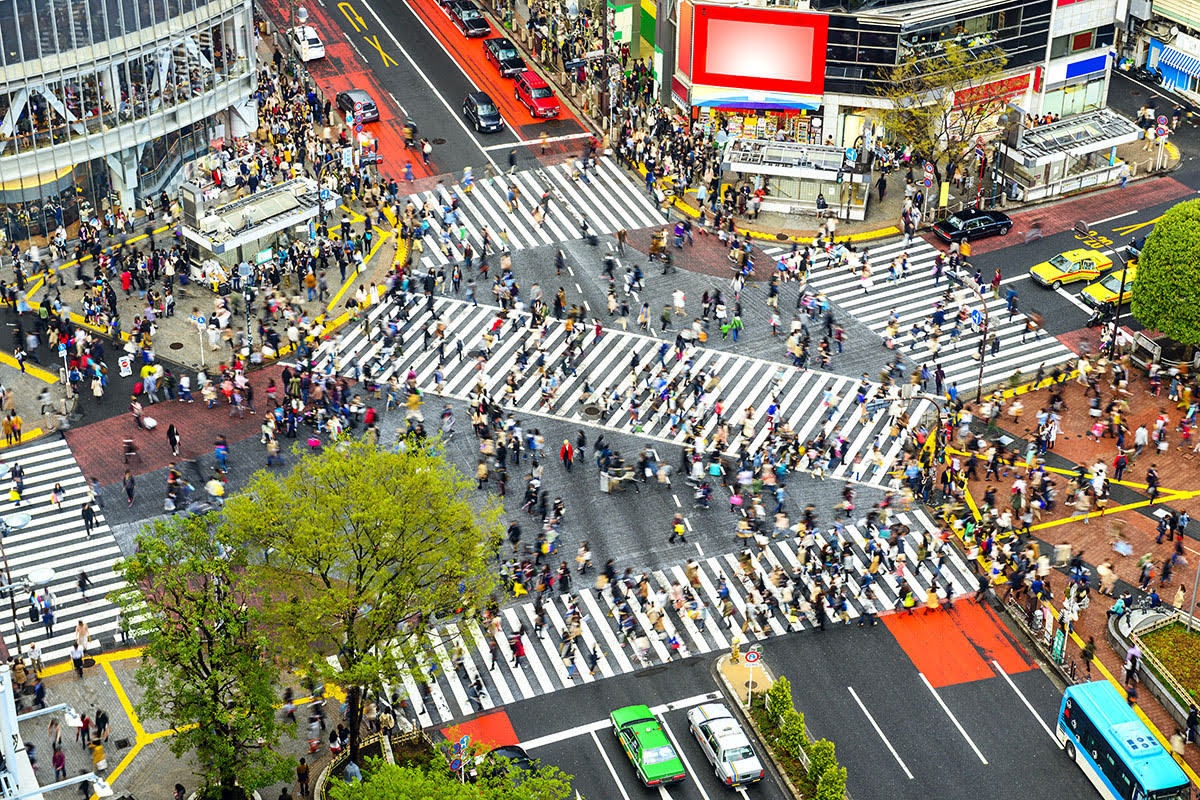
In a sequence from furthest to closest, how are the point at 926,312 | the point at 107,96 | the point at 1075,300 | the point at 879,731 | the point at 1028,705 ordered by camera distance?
the point at 107,96, the point at 1075,300, the point at 926,312, the point at 1028,705, the point at 879,731

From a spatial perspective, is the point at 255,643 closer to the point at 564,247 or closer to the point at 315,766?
the point at 315,766

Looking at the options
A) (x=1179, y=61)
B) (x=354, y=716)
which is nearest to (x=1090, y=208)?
(x=1179, y=61)

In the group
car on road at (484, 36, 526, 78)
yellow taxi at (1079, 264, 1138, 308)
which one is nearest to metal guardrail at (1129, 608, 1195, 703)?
yellow taxi at (1079, 264, 1138, 308)

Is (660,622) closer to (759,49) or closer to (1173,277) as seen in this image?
(1173,277)

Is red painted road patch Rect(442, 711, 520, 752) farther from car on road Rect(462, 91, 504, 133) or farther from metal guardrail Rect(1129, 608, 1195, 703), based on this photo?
car on road Rect(462, 91, 504, 133)

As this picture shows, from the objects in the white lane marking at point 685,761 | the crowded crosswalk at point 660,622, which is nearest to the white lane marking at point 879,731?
the crowded crosswalk at point 660,622

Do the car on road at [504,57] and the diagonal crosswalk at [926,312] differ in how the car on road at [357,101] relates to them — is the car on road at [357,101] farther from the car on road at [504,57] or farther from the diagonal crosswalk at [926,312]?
the diagonal crosswalk at [926,312]

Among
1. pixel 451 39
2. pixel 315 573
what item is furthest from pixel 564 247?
pixel 315 573
